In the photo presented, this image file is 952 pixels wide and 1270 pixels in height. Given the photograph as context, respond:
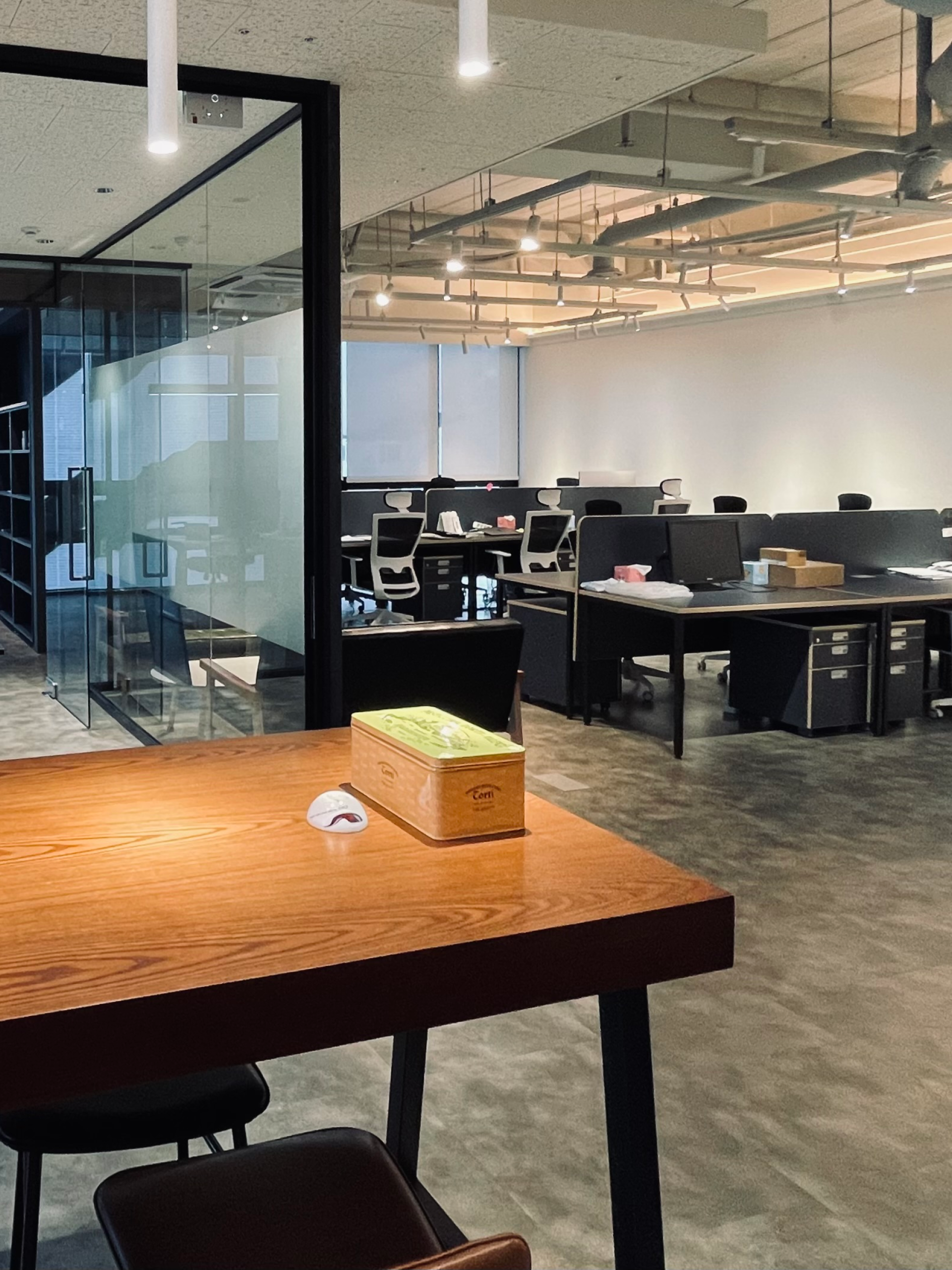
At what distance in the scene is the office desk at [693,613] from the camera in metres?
6.66

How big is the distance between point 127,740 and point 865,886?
11.8 ft

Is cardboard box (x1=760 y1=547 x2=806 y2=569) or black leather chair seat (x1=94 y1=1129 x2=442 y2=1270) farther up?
cardboard box (x1=760 y1=547 x2=806 y2=569)

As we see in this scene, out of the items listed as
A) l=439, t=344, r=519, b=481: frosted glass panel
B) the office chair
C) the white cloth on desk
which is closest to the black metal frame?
the white cloth on desk

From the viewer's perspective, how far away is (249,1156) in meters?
1.67

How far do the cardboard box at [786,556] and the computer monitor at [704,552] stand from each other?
0.17 m

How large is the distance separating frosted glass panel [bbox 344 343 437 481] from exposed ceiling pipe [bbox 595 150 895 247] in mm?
7119

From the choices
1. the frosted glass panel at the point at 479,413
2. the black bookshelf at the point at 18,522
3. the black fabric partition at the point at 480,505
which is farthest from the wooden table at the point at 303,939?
the frosted glass panel at the point at 479,413

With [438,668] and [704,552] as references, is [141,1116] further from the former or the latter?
[704,552]

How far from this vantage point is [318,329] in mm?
4059

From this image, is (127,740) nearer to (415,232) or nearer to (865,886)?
(865,886)

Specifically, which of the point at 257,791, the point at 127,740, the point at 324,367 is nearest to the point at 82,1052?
the point at 257,791

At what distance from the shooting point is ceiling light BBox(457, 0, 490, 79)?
4.77 ft

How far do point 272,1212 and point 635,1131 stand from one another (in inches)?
18.6

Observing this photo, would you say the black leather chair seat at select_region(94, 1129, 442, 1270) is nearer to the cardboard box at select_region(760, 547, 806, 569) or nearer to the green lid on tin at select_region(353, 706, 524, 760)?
the green lid on tin at select_region(353, 706, 524, 760)
